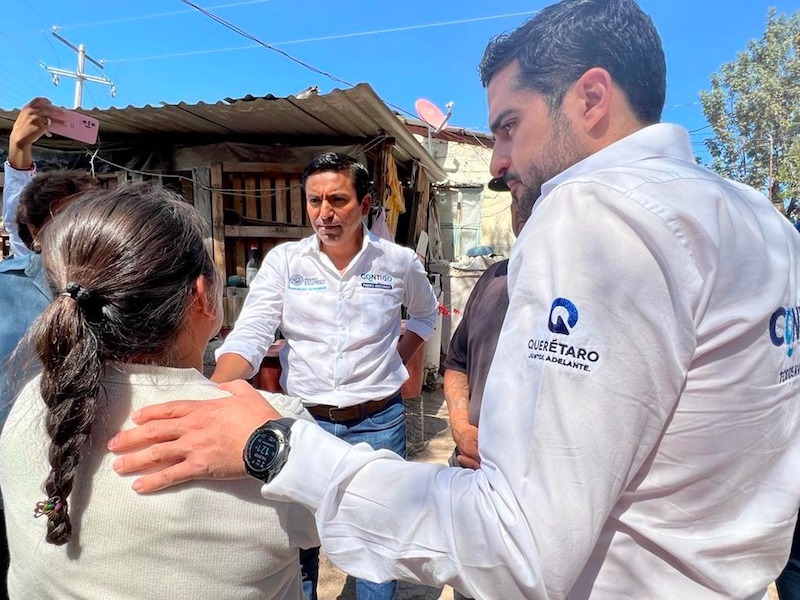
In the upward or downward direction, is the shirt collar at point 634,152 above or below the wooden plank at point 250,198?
below

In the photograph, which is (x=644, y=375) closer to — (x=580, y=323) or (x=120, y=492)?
(x=580, y=323)

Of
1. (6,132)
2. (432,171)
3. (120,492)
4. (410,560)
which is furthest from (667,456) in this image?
(432,171)

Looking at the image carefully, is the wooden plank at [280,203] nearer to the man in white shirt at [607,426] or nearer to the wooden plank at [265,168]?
the wooden plank at [265,168]

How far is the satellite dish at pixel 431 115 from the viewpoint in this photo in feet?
30.8

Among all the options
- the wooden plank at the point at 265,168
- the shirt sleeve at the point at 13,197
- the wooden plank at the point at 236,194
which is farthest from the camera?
the wooden plank at the point at 236,194

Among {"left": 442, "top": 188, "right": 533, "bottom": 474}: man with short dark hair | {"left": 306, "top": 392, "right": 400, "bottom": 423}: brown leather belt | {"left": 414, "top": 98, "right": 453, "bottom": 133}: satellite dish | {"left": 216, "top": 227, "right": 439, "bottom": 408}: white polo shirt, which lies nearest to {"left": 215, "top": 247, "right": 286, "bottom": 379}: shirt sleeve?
{"left": 216, "top": 227, "right": 439, "bottom": 408}: white polo shirt

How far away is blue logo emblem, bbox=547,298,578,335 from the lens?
2.32 feet

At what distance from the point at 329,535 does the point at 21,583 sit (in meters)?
0.64

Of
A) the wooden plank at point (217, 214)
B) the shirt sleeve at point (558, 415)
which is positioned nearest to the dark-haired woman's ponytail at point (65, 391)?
the shirt sleeve at point (558, 415)

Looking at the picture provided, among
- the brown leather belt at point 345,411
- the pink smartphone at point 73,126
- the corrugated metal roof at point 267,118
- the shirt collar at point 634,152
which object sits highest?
the corrugated metal roof at point 267,118

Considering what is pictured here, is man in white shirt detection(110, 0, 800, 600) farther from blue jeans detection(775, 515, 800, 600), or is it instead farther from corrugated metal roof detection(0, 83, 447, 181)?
corrugated metal roof detection(0, 83, 447, 181)

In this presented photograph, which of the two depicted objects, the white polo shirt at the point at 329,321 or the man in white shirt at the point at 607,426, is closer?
the man in white shirt at the point at 607,426

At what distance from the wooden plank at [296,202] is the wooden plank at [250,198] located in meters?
0.40

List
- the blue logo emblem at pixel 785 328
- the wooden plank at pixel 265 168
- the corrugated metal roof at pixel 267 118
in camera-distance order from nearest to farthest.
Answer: the blue logo emblem at pixel 785 328 < the corrugated metal roof at pixel 267 118 < the wooden plank at pixel 265 168
